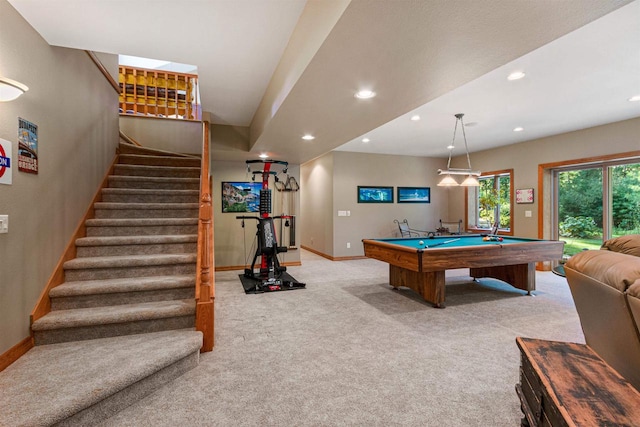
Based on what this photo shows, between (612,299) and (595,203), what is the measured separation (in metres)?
5.78

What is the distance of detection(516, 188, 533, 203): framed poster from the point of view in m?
6.32

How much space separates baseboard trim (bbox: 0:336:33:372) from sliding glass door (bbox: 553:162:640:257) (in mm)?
7644

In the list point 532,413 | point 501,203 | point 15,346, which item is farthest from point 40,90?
point 501,203

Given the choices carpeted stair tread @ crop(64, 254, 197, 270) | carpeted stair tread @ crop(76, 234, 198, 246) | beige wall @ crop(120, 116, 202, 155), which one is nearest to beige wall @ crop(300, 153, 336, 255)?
beige wall @ crop(120, 116, 202, 155)

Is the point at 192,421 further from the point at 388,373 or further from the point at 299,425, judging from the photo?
the point at 388,373

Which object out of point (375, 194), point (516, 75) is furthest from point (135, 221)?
point (375, 194)

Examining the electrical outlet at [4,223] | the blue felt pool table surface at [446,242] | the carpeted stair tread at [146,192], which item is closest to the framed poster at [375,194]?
the blue felt pool table surface at [446,242]

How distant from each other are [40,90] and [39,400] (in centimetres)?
229

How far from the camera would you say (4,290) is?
6.76 ft

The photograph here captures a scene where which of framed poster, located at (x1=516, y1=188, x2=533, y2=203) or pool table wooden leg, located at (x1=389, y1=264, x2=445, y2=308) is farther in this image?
framed poster, located at (x1=516, y1=188, x2=533, y2=203)

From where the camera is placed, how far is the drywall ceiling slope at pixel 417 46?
1562 millimetres

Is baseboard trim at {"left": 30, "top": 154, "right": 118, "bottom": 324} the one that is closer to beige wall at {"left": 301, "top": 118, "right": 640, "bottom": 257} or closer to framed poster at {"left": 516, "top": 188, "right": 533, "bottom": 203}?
beige wall at {"left": 301, "top": 118, "right": 640, "bottom": 257}

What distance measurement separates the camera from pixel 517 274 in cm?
461

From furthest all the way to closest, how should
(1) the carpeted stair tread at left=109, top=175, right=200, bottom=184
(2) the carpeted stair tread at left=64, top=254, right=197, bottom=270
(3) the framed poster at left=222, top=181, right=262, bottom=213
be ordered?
(3) the framed poster at left=222, top=181, right=262, bottom=213 < (1) the carpeted stair tread at left=109, top=175, right=200, bottom=184 < (2) the carpeted stair tread at left=64, top=254, right=197, bottom=270
